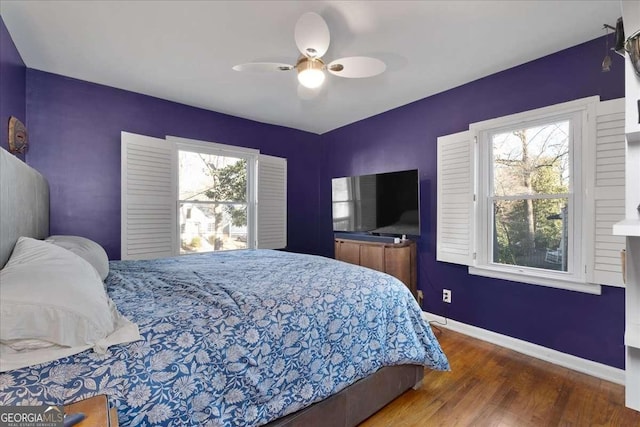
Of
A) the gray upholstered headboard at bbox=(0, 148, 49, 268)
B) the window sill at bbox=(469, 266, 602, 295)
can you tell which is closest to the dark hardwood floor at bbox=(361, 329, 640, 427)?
the window sill at bbox=(469, 266, 602, 295)

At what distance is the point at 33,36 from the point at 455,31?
10.1 feet

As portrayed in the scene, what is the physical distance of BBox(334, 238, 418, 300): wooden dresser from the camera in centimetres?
324

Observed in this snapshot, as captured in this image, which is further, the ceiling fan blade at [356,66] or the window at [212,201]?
the window at [212,201]

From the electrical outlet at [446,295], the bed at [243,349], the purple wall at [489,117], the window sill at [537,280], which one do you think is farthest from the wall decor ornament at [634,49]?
the electrical outlet at [446,295]

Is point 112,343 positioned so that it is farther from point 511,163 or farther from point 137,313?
point 511,163

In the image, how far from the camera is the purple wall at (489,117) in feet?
7.25

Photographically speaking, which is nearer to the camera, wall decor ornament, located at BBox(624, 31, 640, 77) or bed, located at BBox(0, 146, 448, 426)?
wall decor ornament, located at BBox(624, 31, 640, 77)

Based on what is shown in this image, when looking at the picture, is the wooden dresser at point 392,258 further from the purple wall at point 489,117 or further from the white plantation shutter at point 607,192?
the white plantation shutter at point 607,192

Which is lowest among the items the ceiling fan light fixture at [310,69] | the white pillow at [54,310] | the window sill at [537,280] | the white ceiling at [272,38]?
the window sill at [537,280]

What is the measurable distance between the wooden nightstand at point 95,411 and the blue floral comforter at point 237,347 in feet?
0.35

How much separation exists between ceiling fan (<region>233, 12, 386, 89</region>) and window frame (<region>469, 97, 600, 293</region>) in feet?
4.83

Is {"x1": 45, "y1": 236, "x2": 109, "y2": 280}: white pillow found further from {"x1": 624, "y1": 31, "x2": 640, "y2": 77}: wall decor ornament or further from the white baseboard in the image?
{"x1": 624, "y1": 31, "x2": 640, "y2": 77}: wall decor ornament

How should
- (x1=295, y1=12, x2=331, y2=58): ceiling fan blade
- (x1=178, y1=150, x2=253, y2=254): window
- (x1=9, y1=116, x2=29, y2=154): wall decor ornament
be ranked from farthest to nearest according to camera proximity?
(x1=178, y1=150, x2=253, y2=254): window, (x1=9, y1=116, x2=29, y2=154): wall decor ornament, (x1=295, y1=12, x2=331, y2=58): ceiling fan blade

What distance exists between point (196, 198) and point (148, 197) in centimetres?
57
